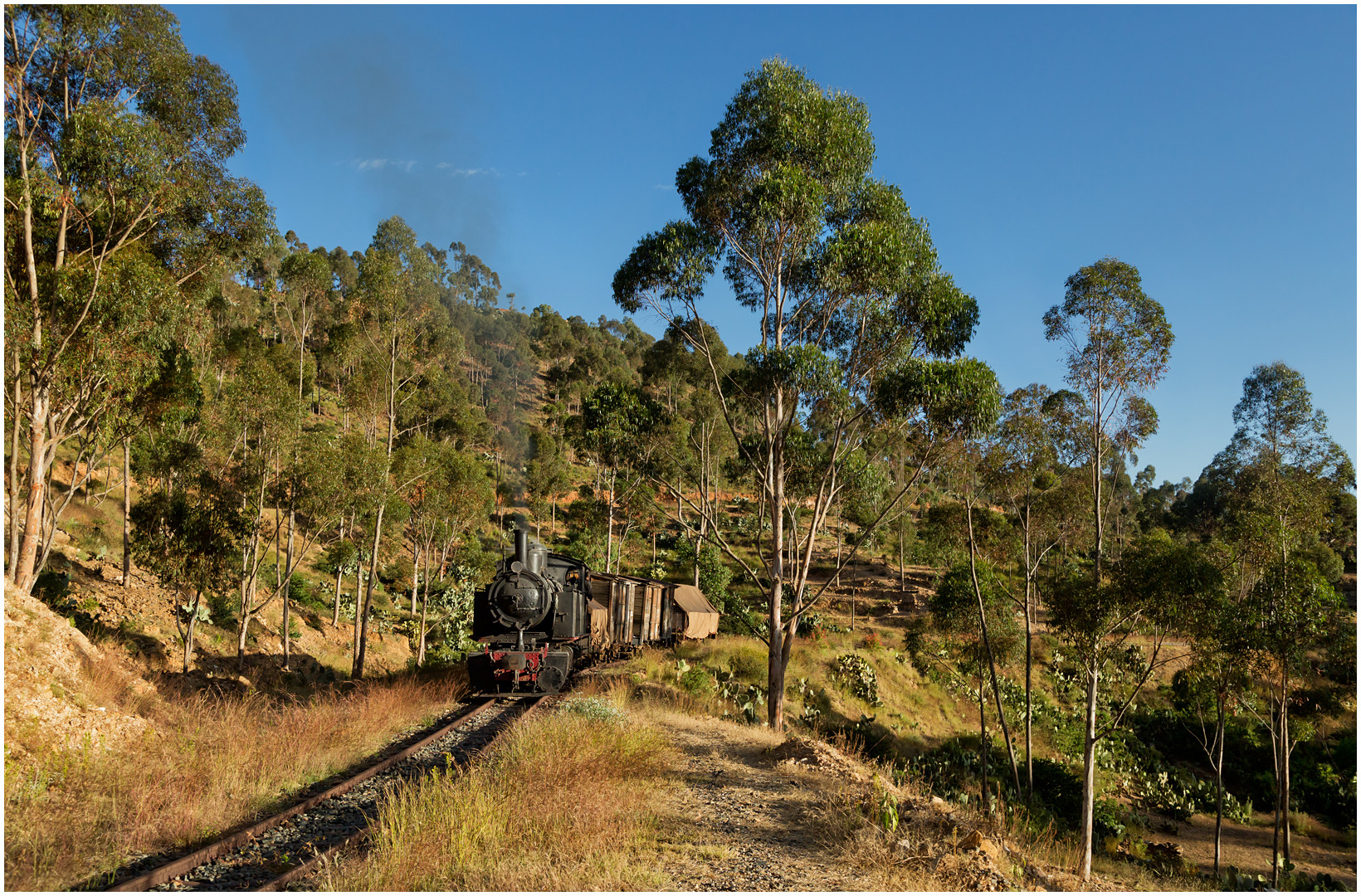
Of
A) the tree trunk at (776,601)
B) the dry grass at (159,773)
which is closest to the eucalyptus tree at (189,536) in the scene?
the dry grass at (159,773)

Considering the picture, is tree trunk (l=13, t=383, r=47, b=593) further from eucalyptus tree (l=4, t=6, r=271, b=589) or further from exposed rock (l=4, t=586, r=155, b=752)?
exposed rock (l=4, t=586, r=155, b=752)

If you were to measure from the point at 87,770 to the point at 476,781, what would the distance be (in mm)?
4797

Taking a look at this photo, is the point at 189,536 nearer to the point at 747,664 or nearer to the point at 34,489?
the point at 34,489

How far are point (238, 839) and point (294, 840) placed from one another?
525 mm

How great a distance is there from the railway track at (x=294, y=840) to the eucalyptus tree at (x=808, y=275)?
25.8ft

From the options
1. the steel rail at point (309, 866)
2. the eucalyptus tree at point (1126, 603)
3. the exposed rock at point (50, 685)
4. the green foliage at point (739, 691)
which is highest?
the eucalyptus tree at point (1126, 603)

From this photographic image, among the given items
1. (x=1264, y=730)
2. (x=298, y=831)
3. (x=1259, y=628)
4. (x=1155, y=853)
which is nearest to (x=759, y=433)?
(x=1259, y=628)

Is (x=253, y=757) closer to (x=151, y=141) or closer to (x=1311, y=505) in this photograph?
(x=151, y=141)

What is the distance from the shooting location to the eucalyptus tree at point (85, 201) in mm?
14820

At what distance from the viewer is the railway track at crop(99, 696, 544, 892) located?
596 cm

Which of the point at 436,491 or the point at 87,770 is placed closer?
the point at 87,770

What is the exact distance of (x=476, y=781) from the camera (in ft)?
25.6

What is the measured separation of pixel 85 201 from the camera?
16.0 metres

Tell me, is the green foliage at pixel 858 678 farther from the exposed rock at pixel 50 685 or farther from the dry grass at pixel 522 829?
the exposed rock at pixel 50 685
